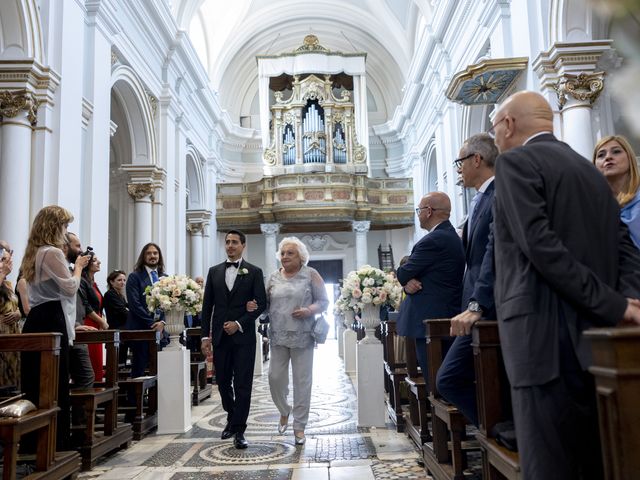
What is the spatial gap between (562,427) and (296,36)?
20.6m

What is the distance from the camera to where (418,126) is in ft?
55.8

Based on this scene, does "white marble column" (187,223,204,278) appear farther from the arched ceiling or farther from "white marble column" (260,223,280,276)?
the arched ceiling

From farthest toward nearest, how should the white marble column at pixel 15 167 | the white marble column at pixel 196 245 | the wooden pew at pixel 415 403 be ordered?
the white marble column at pixel 196 245
the white marble column at pixel 15 167
the wooden pew at pixel 415 403

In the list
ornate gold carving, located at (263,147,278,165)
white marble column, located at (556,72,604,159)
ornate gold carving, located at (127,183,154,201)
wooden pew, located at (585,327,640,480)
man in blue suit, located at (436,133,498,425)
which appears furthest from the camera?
ornate gold carving, located at (263,147,278,165)

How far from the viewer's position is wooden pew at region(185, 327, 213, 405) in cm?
693

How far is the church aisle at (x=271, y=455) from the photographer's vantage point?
3.79m

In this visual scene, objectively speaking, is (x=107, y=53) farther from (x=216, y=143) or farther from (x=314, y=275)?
(x=216, y=143)

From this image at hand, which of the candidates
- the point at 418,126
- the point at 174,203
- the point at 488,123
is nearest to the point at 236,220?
the point at 174,203

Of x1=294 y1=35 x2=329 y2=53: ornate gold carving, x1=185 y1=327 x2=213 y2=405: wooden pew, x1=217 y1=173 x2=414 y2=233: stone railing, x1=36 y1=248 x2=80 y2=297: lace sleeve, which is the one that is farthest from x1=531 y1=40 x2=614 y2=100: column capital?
x1=294 y1=35 x2=329 y2=53: ornate gold carving

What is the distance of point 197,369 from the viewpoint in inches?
273

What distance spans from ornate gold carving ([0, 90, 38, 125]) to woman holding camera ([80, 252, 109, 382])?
106 inches

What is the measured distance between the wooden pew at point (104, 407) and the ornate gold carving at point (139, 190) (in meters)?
7.41

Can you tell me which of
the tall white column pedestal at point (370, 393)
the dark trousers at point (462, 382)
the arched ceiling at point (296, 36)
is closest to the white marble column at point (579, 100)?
the tall white column pedestal at point (370, 393)

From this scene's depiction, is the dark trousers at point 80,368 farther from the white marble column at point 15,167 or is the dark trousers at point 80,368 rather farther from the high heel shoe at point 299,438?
the white marble column at point 15,167
